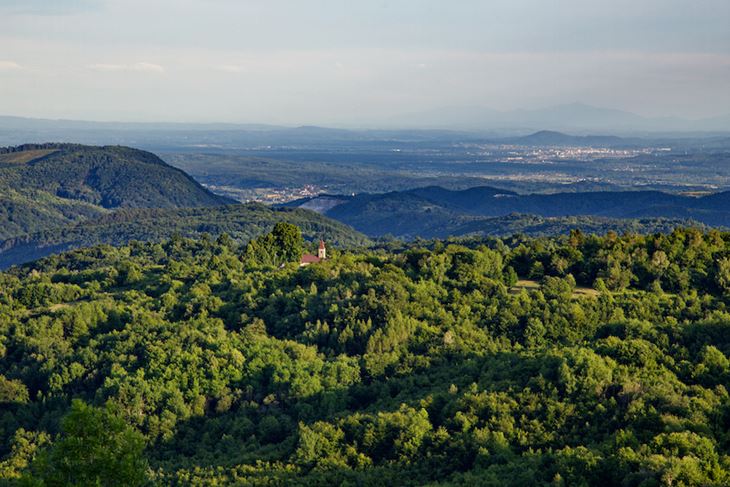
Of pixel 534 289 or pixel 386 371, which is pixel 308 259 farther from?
pixel 386 371

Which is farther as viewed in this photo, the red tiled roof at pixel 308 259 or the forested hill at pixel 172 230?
the forested hill at pixel 172 230

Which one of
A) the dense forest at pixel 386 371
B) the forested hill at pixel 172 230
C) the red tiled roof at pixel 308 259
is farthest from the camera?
the forested hill at pixel 172 230

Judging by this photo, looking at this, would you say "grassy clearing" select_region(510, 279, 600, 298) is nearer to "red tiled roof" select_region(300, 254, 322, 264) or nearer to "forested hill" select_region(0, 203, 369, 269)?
"red tiled roof" select_region(300, 254, 322, 264)

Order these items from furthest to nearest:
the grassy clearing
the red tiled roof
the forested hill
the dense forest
Result: the forested hill, the red tiled roof, the grassy clearing, the dense forest

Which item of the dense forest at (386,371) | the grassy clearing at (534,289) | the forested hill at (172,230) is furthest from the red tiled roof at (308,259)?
the forested hill at (172,230)

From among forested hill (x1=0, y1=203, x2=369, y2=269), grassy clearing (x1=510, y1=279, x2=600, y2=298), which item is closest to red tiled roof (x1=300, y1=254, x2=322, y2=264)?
grassy clearing (x1=510, y1=279, x2=600, y2=298)

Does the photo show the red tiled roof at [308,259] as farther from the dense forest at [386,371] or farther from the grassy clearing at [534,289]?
the grassy clearing at [534,289]

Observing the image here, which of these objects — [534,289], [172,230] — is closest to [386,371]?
[534,289]

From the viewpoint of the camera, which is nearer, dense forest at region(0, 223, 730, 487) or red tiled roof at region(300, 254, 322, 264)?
dense forest at region(0, 223, 730, 487)
